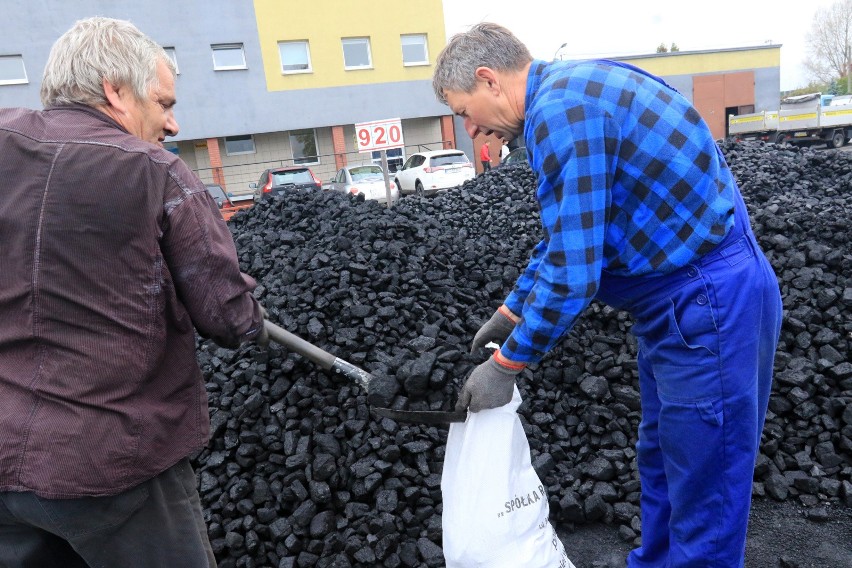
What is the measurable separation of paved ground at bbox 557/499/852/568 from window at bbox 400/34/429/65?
22.7m

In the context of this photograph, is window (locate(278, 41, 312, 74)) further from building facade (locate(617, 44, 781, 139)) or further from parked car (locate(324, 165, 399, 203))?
building facade (locate(617, 44, 781, 139))

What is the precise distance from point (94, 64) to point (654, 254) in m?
1.45

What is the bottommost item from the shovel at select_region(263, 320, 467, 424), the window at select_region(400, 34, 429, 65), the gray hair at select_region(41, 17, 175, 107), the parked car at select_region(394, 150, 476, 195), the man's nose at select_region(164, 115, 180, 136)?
the parked car at select_region(394, 150, 476, 195)

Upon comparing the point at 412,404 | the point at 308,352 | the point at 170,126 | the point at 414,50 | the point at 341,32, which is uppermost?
the point at 341,32

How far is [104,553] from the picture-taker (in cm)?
140

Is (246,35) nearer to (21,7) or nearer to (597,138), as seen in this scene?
(21,7)

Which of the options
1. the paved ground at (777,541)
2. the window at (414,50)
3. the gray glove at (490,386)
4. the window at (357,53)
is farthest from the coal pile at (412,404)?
the window at (414,50)

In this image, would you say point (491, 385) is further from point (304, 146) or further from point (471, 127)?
point (304, 146)

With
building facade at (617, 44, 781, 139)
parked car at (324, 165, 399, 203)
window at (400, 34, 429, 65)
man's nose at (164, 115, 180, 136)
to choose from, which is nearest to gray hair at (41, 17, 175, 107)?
man's nose at (164, 115, 180, 136)

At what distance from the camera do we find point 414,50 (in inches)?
926

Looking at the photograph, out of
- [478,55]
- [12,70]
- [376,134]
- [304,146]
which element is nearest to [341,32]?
[304,146]

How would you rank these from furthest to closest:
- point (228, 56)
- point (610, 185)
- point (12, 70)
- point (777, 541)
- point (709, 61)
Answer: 1. point (709, 61)
2. point (228, 56)
3. point (12, 70)
4. point (777, 541)
5. point (610, 185)

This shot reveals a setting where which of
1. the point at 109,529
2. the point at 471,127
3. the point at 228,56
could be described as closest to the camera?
the point at 109,529

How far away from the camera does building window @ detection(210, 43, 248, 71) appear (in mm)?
21031
